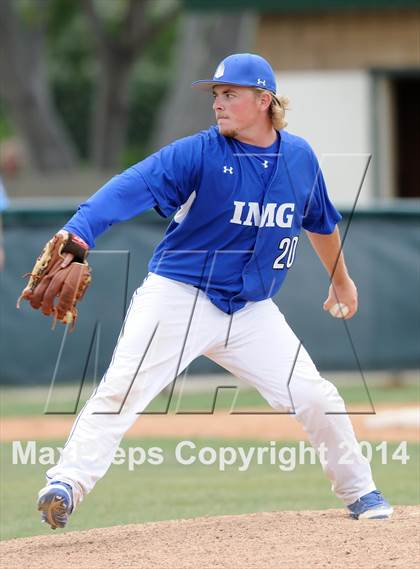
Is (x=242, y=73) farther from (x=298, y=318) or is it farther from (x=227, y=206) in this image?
(x=298, y=318)

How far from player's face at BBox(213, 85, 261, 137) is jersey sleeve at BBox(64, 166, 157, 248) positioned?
0.53 meters

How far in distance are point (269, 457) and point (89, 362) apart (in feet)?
10.2

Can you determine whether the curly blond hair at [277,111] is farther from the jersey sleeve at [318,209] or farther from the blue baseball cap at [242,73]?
the jersey sleeve at [318,209]

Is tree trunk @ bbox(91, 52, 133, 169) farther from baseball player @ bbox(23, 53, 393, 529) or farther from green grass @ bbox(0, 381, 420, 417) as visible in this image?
baseball player @ bbox(23, 53, 393, 529)

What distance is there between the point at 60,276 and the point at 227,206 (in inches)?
34.4

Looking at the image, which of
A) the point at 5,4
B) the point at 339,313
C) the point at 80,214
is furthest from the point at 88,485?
the point at 5,4

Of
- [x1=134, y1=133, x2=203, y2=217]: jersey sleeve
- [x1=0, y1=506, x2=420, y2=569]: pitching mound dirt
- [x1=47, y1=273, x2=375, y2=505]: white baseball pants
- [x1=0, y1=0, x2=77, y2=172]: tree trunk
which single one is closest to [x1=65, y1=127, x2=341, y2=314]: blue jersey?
[x1=134, y1=133, x2=203, y2=217]: jersey sleeve

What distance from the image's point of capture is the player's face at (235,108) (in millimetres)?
5945

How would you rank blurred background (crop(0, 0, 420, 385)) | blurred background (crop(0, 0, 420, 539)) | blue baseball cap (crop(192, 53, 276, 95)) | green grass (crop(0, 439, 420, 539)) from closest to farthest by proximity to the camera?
1. blue baseball cap (crop(192, 53, 276, 95))
2. green grass (crop(0, 439, 420, 539))
3. blurred background (crop(0, 0, 420, 539))
4. blurred background (crop(0, 0, 420, 385))

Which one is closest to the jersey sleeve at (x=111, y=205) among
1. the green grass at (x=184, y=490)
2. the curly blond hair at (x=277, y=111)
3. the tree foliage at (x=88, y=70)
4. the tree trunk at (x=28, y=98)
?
the curly blond hair at (x=277, y=111)

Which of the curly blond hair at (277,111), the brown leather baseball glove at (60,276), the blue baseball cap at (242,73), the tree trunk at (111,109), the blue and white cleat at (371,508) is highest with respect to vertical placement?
the blue baseball cap at (242,73)

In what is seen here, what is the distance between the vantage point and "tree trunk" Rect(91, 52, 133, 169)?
3017 cm

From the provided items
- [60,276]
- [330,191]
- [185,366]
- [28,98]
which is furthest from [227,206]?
[28,98]

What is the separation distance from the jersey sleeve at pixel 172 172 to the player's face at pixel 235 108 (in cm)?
17
